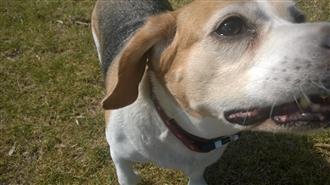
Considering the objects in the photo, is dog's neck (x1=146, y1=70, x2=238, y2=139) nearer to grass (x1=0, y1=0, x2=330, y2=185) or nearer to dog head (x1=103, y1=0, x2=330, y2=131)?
dog head (x1=103, y1=0, x2=330, y2=131)

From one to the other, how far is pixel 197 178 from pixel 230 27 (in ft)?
5.61

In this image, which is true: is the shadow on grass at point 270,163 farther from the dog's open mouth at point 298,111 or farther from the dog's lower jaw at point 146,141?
the dog's open mouth at point 298,111

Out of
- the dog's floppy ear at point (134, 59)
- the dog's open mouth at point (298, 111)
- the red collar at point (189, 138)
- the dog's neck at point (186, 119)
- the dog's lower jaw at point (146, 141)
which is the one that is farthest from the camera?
the dog's lower jaw at point (146, 141)

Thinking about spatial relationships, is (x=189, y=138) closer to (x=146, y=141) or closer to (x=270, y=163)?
(x=146, y=141)

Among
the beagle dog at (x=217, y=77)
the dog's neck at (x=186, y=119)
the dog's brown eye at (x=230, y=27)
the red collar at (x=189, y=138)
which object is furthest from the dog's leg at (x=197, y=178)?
the dog's brown eye at (x=230, y=27)

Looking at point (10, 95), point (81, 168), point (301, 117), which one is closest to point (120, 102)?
point (301, 117)

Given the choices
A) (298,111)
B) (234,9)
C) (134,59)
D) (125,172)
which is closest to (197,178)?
(125,172)

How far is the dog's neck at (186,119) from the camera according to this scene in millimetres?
2948

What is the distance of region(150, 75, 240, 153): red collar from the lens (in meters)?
3.12

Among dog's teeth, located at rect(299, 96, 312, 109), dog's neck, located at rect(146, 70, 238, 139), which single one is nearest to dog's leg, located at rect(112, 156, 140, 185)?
dog's neck, located at rect(146, 70, 238, 139)

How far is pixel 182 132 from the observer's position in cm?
316

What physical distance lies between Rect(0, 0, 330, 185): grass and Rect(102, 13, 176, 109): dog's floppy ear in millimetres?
1628

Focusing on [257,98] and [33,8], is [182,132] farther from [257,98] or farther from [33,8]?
[33,8]

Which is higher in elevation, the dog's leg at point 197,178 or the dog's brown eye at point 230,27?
the dog's brown eye at point 230,27
